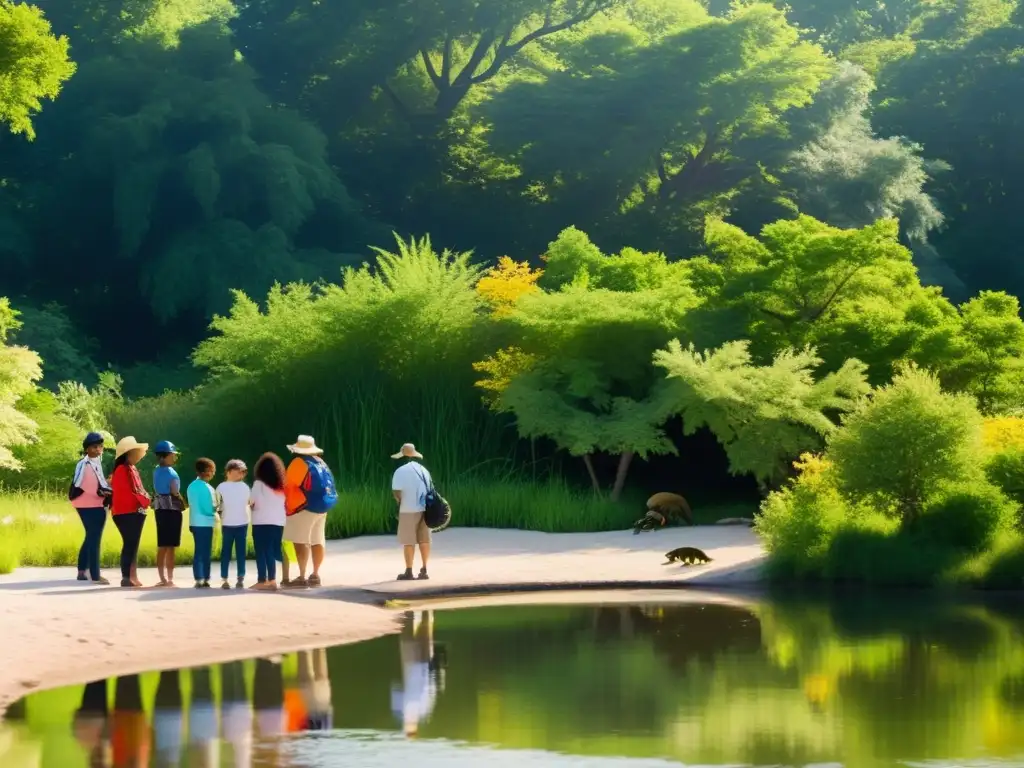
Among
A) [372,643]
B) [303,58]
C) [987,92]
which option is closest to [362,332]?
[372,643]

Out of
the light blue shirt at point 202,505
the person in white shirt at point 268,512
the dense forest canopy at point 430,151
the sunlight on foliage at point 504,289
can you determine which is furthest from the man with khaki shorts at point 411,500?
the dense forest canopy at point 430,151

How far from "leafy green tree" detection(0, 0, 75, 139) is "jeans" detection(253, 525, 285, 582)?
9299mm

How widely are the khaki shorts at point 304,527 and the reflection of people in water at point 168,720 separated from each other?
3.95 metres

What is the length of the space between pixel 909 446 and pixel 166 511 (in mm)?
7515

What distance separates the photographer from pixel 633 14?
168 feet

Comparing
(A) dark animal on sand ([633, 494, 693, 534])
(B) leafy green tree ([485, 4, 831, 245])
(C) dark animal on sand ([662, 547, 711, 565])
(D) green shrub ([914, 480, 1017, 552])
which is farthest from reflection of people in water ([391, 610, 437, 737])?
(B) leafy green tree ([485, 4, 831, 245])

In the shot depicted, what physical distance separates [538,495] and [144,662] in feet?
35.4

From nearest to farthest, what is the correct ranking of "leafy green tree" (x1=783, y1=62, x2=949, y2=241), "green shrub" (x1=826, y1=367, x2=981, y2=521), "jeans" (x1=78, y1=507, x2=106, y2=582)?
1. "jeans" (x1=78, y1=507, x2=106, y2=582)
2. "green shrub" (x1=826, y1=367, x2=981, y2=521)
3. "leafy green tree" (x1=783, y1=62, x2=949, y2=241)

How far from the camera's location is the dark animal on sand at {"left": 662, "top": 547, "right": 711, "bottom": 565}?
62.1 feet

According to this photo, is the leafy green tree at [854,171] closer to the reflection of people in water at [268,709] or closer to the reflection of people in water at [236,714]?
the reflection of people in water at [268,709]

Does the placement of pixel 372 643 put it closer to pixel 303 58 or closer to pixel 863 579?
pixel 863 579

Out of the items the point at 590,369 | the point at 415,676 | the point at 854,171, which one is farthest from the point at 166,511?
the point at 854,171

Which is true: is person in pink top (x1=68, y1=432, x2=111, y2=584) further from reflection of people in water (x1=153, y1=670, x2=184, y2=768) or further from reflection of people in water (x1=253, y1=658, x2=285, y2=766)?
reflection of people in water (x1=153, y1=670, x2=184, y2=768)

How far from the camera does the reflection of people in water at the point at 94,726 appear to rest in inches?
377
